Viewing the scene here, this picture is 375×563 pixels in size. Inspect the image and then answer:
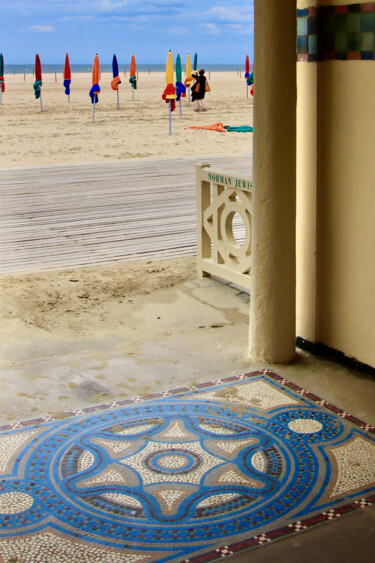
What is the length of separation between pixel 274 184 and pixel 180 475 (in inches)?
64.7

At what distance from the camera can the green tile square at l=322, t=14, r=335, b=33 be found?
145 inches

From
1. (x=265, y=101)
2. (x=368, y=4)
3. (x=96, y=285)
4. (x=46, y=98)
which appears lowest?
(x=96, y=285)

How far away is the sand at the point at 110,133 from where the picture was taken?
47.7 ft

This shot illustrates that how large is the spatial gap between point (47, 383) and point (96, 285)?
197 centimetres

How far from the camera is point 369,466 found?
2.87 meters

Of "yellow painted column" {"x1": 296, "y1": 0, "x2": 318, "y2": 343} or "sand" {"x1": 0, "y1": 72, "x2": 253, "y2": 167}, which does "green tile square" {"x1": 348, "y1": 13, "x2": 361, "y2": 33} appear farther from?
"sand" {"x1": 0, "y1": 72, "x2": 253, "y2": 167}

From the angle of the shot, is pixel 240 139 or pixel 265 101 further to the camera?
pixel 240 139

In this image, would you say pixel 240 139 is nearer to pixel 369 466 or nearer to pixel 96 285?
pixel 96 285

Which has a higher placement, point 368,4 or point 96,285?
point 368,4

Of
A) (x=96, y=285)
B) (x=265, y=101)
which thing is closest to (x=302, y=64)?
(x=265, y=101)

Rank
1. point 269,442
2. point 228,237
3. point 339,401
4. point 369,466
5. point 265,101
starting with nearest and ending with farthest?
1. point 369,466
2. point 269,442
3. point 339,401
4. point 265,101
5. point 228,237

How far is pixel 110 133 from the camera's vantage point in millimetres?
18766

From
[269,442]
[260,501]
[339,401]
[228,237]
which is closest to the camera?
[260,501]

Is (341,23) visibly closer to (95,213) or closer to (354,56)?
(354,56)
